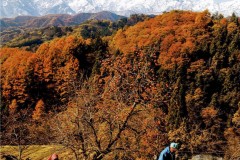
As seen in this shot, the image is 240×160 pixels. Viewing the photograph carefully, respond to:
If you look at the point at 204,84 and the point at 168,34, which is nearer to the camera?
the point at 204,84

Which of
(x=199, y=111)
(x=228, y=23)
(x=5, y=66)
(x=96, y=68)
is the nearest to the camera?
(x=199, y=111)

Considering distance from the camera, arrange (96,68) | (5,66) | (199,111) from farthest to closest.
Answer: (5,66), (96,68), (199,111)

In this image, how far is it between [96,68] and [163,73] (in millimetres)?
18047

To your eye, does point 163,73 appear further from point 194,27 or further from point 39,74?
point 39,74

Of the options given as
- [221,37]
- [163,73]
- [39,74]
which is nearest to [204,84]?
[163,73]

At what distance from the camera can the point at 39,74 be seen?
263 ft

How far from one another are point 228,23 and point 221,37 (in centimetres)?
1131

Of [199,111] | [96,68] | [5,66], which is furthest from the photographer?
[5,66]

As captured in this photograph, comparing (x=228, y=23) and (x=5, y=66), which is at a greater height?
(x=228, y=23)

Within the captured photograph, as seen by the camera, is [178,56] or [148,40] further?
[148,40]

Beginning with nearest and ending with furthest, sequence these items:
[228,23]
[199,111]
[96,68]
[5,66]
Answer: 1. [199,111]
2. [96,68]
3. [5,66]
4. [228,23]

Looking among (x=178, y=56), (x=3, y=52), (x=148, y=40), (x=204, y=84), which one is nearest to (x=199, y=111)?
→ (x=204, y=84)

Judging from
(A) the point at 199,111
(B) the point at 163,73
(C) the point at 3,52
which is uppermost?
(C) the point at 3,52

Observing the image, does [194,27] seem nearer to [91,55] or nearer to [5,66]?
[91,55]
